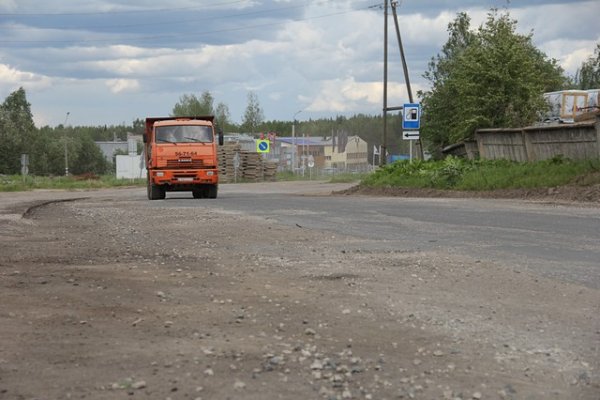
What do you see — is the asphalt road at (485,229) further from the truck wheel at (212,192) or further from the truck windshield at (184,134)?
the truck wheel at (212,192)

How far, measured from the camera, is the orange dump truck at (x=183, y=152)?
2909 centimetres

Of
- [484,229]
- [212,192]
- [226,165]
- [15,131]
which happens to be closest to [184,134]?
[212,192]

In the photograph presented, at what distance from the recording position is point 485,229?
47.9 ft

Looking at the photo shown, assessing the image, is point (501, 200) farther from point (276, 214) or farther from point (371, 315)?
point (371, 315)

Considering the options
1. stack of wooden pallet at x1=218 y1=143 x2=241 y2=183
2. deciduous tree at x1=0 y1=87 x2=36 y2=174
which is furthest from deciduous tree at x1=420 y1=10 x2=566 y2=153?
deciduous tree at x1=0 y1=87 x2=36 y2=174

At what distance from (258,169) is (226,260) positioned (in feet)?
211

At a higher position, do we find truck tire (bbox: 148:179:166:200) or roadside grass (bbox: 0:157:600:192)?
roadside grass (bbox: 0:157:600:192)

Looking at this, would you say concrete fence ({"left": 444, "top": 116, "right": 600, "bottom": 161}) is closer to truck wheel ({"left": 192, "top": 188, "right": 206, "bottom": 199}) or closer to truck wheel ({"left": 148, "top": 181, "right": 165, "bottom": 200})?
truck wheel ({"left": 192, "top": 188, "right": 206, "bottom": 199})

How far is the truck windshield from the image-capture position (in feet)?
95.7

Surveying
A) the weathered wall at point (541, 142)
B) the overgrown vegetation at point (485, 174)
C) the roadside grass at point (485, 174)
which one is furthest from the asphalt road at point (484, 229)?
the weathered wall at point (541, 142)

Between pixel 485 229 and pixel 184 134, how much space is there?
16616mm

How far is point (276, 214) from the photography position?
18.9m

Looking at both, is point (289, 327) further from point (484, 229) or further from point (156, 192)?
point (156, 192)

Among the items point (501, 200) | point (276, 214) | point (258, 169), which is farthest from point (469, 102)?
point (258, 169)
